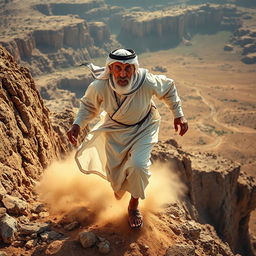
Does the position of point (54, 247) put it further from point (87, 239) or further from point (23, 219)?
point (23, 219)

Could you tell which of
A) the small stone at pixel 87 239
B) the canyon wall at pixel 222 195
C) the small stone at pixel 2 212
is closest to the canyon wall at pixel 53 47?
the canyon wall at pixel 222 195

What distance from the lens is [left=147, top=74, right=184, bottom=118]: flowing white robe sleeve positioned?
466 cm

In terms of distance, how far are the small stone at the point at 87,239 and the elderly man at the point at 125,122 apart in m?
0.59

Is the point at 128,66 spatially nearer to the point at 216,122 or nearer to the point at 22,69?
the point at 22,69

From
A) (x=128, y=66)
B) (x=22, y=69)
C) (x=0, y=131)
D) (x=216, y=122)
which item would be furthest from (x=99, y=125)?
(x=216, y=122)

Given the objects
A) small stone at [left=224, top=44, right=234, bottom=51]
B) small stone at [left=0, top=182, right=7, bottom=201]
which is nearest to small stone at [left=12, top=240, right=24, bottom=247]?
small stone at [left=0, top=182, right=7, bottom=201]

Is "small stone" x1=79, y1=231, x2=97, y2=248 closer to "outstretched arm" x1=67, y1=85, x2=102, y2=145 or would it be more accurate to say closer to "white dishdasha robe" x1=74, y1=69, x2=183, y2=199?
"white dishdasha robe" x1=74, y1=69, x2=183, y2=199

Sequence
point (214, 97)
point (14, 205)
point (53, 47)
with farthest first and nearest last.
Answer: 1. point (53, 47)
2. point (214, 97)
3. point (14, 205)

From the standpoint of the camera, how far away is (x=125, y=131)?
4.67 meters

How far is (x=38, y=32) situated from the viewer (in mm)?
44156

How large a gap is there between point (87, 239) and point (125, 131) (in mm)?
1443

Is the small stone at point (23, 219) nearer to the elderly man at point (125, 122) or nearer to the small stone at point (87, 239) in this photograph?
the small stone at point (87, 239)

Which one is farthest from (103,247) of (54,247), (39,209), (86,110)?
(86,110)

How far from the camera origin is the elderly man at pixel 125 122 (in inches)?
172
